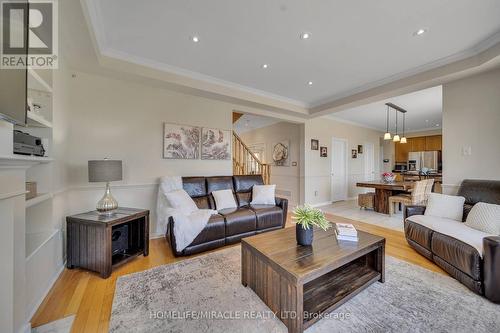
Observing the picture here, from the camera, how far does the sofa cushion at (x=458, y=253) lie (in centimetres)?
173

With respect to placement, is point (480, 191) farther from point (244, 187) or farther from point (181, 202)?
point (181, 202)

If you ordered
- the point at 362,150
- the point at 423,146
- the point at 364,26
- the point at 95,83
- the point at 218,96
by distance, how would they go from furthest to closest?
1. the point at 423,146
2. the point at 362,150
3. the point at 218,96
4. the point at 95,83
5. the point at 364,26

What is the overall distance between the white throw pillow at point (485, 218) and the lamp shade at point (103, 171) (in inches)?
169

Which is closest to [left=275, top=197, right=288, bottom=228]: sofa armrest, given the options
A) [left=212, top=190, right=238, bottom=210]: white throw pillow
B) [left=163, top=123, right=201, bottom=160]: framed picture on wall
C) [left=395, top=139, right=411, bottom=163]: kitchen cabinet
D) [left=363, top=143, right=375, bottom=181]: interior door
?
[left=212, top=190, right=238, bottom=210]: white throw pillow

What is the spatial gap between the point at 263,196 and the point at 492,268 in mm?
2686

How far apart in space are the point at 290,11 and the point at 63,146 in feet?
10.1

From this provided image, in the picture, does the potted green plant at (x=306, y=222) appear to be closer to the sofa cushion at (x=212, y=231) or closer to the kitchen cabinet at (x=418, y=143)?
the sofa cushion at (x=212, y=231)

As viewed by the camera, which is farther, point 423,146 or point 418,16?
point 423,146

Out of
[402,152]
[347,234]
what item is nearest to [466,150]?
[347,234]

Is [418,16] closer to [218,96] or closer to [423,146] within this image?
[218,96]

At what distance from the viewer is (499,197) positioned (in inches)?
91.6

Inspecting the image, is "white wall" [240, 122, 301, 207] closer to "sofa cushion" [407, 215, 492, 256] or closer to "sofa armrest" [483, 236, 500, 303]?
"sofa cushion" [407, 215, 492, 256]

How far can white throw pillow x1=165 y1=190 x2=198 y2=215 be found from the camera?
273cm

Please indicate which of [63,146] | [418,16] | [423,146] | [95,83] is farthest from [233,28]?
[423,146]
